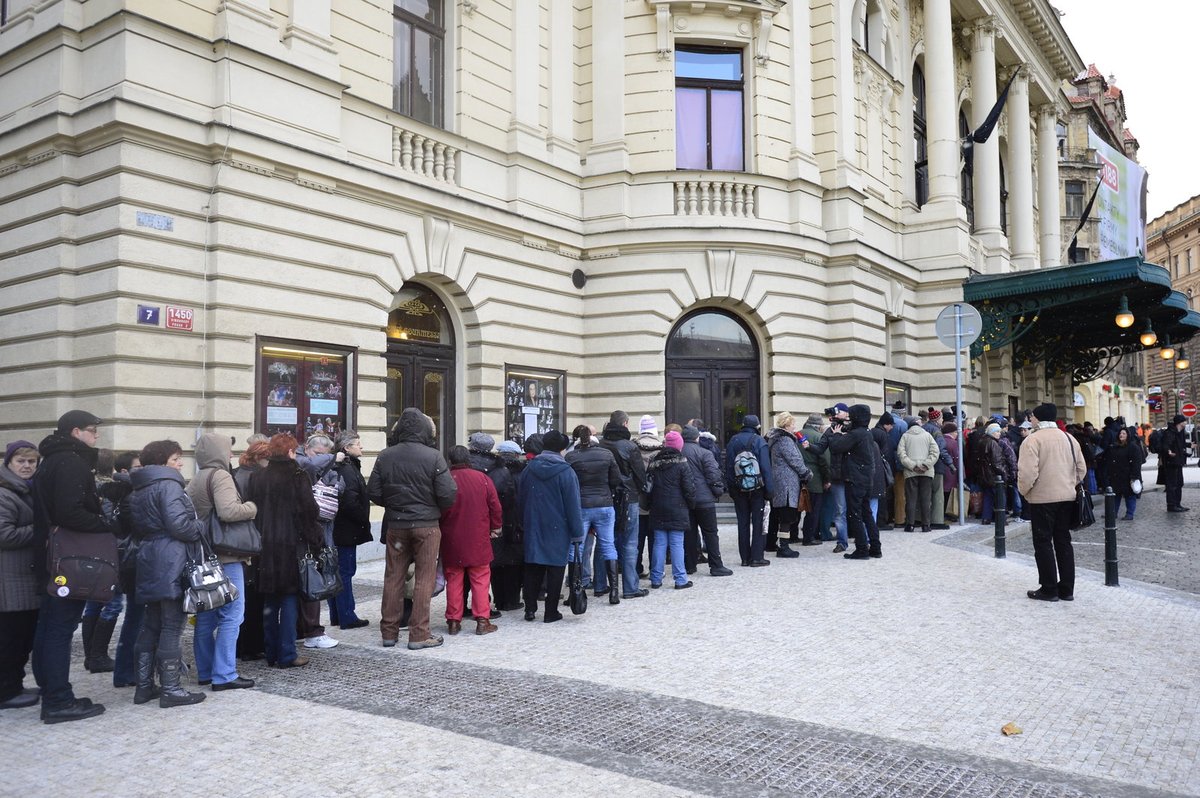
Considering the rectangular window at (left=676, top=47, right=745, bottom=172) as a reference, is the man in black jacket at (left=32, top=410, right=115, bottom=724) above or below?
below

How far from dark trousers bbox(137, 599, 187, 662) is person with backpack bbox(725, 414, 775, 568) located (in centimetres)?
705

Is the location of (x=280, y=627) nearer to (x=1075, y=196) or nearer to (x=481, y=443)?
(x=481, y=443)

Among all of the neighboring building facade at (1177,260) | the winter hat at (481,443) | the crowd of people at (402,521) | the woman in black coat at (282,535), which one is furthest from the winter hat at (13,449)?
the neighboring building facade at (1177,260)

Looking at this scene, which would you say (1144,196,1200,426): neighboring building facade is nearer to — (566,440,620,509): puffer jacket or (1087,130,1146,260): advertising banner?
(1087,130,1146,260): advertising banner

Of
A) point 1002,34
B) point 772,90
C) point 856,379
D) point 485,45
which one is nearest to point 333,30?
point 485,45

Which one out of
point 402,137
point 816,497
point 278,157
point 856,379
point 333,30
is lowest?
point 816,497

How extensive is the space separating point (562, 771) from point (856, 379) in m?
15.7

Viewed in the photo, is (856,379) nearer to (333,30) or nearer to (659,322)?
(659,322)

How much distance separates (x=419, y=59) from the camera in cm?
1547

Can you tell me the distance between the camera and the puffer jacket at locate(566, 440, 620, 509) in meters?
9.38

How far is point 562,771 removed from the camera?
4719 millimetres

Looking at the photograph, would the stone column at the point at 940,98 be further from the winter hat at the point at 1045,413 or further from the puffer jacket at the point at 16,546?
the puffer jacket at the point at 16,546

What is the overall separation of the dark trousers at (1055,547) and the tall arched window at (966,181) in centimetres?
1978

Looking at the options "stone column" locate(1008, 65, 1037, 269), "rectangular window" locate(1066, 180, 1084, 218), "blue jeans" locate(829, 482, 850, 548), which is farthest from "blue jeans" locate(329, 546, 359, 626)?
"rectangular window" locate(1066, 180, 1084, 218)
